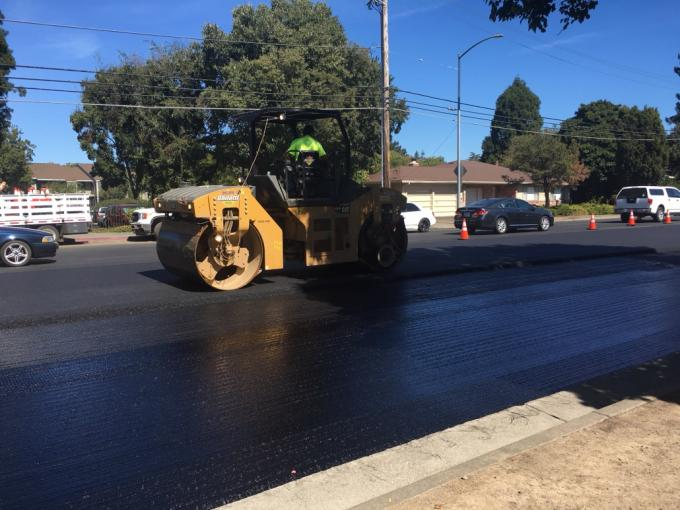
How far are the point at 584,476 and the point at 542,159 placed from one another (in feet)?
128

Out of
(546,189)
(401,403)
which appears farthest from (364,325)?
(546,189)

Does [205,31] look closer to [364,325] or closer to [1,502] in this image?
[364,325]

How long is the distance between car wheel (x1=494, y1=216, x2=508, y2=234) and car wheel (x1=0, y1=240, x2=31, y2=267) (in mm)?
16314

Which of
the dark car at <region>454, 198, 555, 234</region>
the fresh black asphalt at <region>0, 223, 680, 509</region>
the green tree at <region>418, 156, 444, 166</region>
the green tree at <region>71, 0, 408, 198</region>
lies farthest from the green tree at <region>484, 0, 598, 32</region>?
the green tree at <region>418, 156, 444, 166</region>

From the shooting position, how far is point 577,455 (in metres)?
3.61

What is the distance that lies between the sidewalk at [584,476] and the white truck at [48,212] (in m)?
19.9

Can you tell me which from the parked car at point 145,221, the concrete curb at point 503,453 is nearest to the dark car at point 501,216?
the parked car at point 145,221

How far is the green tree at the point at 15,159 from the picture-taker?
2135 inches

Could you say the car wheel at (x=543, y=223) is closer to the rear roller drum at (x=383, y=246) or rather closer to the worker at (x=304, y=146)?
the rear roller drum at (x=383, y=246)

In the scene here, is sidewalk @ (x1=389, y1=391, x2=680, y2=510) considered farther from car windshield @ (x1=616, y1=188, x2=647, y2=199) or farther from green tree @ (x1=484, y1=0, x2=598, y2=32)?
car windshield @ (x1=616, y1=188, x2=647, y2=199)

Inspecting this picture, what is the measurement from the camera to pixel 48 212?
68.0 ft

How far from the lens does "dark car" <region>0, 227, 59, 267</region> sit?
1353cm

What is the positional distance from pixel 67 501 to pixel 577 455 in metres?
3.00

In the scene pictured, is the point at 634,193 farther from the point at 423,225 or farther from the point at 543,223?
the point at 423,225
